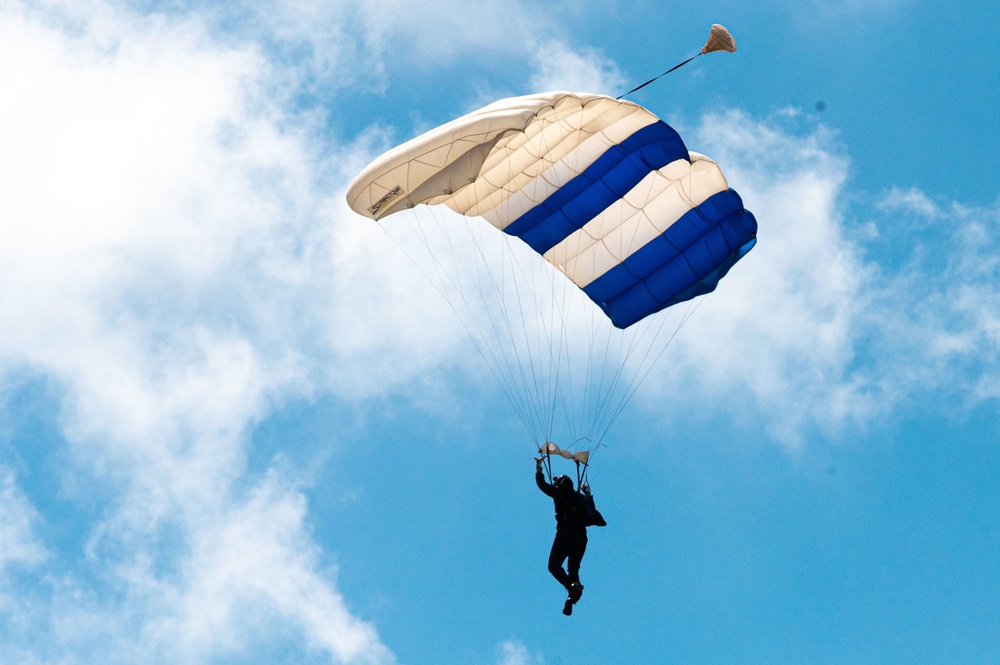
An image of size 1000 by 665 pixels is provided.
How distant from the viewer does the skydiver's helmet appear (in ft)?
61.8

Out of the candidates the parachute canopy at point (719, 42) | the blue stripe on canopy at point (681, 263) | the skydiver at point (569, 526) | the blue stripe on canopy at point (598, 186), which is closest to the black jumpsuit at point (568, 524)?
the skydiver at point (569, 526)

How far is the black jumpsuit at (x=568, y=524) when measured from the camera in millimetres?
18844

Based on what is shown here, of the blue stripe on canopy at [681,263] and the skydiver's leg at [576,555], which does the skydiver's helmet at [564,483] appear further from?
the blue stripe on canopy at [681,263]

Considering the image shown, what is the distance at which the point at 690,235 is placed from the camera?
2088 cm

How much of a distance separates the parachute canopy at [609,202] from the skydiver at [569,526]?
3422 millimetres

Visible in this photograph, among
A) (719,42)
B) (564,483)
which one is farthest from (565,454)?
(719,42)

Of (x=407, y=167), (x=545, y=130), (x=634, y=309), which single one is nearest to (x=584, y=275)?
(x=634, y=309)

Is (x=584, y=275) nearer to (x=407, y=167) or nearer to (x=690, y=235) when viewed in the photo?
(x=690, y=235)

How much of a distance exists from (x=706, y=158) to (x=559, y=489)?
5.55 metres

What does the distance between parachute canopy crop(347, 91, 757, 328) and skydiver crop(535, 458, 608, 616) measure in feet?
11.2

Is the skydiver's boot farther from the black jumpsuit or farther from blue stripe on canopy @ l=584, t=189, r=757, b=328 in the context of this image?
blue stripe on canopy @ l=584, t=189, r=757, b=328

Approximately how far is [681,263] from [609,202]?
141 centimetres

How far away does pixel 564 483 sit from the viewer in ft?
62.0

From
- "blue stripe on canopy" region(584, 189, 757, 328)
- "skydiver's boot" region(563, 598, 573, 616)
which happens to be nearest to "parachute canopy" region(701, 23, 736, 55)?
"blue stripe on canopy" region(584, 189, 757, 328)
